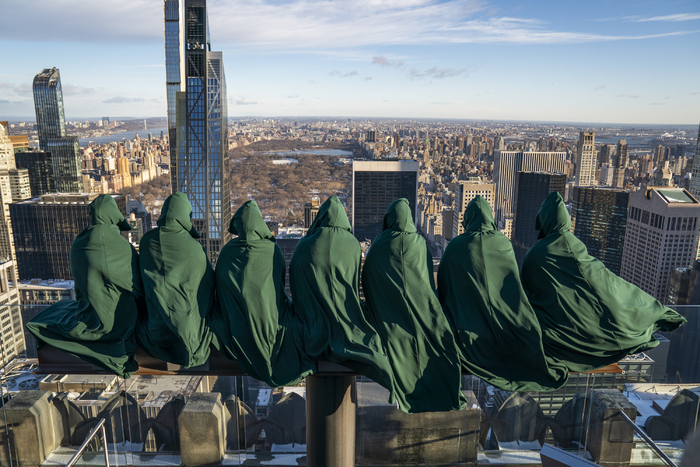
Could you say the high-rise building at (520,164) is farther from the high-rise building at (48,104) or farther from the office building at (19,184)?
the high-rise building at (48,104)

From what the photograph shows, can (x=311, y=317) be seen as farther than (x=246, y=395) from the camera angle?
No

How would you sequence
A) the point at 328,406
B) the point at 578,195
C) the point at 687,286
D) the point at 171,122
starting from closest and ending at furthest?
the point at 328,406 → the point at 687,286 → the point at 171,122 → the point at 578,195

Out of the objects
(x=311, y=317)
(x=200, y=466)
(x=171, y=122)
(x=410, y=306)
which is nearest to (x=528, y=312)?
(x=410, y=306)

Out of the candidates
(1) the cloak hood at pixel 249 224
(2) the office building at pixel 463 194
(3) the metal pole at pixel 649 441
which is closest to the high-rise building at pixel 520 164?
(2) the office building at pixel 463 194

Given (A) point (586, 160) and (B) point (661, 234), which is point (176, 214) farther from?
(A) point (586, 160)

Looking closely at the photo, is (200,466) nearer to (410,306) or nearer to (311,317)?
(311,317)
